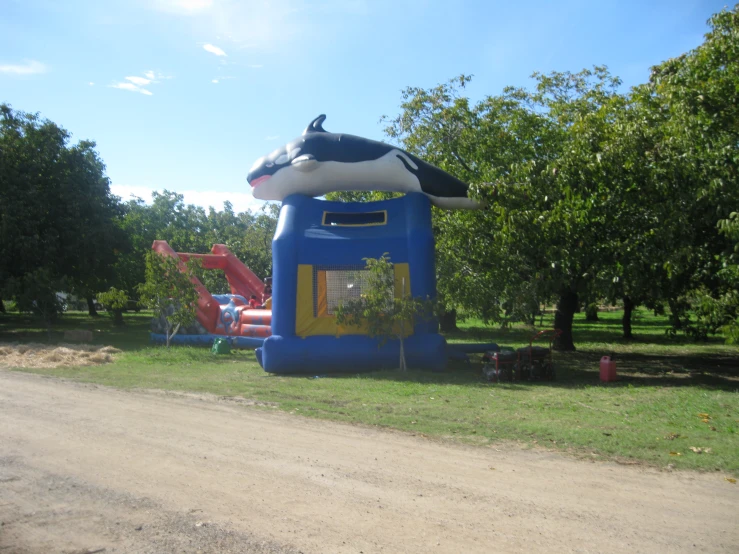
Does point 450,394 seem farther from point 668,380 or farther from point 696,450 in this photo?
point 668,380

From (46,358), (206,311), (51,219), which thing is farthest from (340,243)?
(51,219)

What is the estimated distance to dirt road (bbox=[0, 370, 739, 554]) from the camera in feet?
15.5

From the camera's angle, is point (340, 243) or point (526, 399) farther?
point (340, 243)

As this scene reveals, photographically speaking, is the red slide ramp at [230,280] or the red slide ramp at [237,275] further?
the red slide ramp at [237,275]

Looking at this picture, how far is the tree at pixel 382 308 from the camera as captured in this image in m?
13.8

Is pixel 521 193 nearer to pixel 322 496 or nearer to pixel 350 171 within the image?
pixel 350 171

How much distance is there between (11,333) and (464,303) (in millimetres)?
20723

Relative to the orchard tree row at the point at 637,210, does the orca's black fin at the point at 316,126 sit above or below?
above

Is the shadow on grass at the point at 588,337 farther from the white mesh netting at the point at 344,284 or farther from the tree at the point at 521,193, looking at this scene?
the white mesh netting at the point at 344,284

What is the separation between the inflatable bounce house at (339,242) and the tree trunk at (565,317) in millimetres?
5690

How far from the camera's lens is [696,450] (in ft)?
24.3

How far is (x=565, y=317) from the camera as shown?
802 inches

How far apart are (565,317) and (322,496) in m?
16.1

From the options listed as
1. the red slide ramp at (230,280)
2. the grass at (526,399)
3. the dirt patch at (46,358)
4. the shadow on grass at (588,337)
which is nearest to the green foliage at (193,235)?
the red slide ramp at (230,280)
